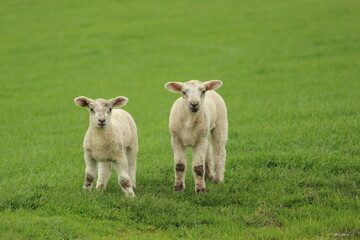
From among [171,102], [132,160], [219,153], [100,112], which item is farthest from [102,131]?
[171,102]

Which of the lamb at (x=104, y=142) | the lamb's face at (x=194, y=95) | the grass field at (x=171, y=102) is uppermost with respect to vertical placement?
the lamb's face at (x=194, y=95)

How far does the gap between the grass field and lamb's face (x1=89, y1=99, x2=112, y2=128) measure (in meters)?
1.17

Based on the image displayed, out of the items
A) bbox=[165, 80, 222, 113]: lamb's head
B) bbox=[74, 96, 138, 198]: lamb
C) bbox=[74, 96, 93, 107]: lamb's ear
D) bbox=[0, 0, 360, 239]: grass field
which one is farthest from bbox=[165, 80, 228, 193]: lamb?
bbox=[74, 96, 93, 107]: lamb's ear

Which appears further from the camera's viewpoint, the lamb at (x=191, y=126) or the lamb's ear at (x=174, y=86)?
the lamb's ear at (x=174, y=86)

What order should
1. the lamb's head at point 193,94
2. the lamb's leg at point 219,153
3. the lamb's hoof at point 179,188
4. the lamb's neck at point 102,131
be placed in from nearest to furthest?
the lamb's neck at point 102,131 → the lamb's head at point 193,94 → the lamb's hoof at point 179,188 → the lamb's leg at point 219,153

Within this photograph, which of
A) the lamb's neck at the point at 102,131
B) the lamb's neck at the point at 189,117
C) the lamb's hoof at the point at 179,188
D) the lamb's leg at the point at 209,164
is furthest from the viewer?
the lamb's leg at the point at 209,164

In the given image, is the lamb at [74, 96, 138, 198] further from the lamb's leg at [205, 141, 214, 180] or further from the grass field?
the lamb's leg at [205, 141, 214, 180]

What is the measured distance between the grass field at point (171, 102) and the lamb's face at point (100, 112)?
3.82 ft

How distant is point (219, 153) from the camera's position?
1079cm

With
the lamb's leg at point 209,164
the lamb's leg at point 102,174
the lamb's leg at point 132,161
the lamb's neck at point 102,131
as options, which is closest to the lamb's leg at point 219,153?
the lamb's leg at point 209,164

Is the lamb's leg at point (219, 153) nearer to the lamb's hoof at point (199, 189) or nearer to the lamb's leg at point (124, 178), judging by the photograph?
the lamb's hoof at point (199, 189)

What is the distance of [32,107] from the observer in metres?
21.2

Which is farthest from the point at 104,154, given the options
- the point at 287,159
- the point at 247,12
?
the point at 247,12

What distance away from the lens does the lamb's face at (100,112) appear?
9281 mm
